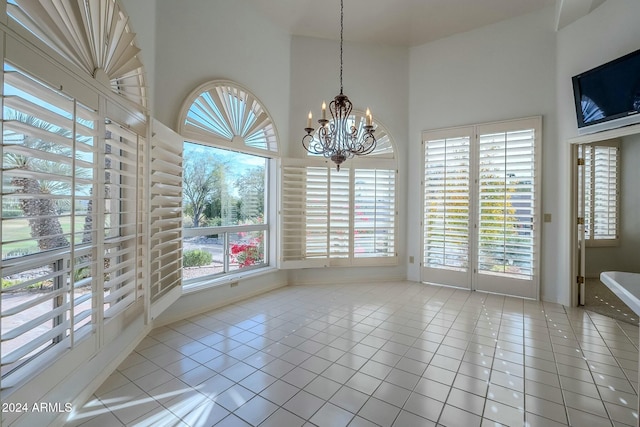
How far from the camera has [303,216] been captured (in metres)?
4.54

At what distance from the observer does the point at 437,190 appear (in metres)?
4.73

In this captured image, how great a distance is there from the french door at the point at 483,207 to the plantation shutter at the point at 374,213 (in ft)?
1.82

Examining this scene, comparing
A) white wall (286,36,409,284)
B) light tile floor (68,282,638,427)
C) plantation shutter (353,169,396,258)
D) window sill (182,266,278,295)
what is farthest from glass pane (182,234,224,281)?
plantation shutter (353,169,396,258)

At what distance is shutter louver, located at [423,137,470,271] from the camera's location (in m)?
4.50

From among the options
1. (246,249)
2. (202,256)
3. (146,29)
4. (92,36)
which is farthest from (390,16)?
(202,256)

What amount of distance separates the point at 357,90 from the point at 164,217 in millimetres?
3475

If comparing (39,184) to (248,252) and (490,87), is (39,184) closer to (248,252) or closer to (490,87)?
(248,252)

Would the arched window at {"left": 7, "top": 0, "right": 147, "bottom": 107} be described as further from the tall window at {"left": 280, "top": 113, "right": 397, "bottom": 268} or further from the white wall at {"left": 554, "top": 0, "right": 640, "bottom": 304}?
the white wall at {"left": 554, "top": 0, "right": 640, "bottom": 304}

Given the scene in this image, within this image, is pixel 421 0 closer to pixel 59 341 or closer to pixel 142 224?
pixel 142 224

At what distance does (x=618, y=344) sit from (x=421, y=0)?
4.40 metres

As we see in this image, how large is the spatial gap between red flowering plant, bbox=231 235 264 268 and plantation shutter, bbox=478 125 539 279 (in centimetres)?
324

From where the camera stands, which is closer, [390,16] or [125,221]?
[125,221]

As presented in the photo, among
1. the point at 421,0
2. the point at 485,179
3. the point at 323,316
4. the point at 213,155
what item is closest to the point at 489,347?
the point at 323,316

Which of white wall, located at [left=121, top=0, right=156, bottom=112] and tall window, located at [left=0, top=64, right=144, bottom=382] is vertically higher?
white wall, located at [left=121, top=0, right=156, bottom=112]
